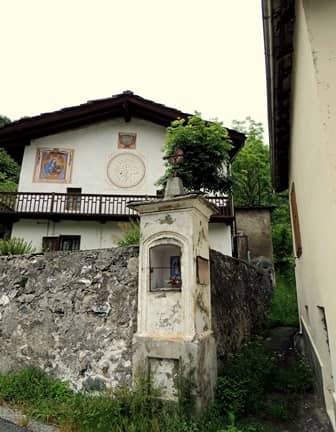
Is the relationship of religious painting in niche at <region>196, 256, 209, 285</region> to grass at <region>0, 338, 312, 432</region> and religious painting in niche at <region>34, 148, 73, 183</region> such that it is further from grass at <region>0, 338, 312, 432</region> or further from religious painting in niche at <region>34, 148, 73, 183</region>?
religious painting in niche at <region>34, 148, 73, 183</region>

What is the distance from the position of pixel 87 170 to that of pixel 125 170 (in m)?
1.74

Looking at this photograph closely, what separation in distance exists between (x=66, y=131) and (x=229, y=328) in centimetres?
1218

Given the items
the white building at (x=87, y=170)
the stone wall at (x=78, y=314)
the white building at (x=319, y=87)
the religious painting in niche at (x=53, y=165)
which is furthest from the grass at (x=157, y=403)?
the religious painting in niche at (x=53, y=165)

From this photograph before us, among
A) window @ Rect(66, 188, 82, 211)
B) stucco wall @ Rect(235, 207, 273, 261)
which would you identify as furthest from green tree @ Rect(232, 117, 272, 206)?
window @ Rect(66, 188, 82, 211)

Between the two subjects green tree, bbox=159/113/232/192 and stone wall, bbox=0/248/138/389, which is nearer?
stone wall, bbox=0/248/138/389

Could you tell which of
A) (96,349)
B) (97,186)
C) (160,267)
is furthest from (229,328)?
(97,186)

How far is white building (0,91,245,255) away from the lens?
11984mm

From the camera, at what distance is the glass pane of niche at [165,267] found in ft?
13.7

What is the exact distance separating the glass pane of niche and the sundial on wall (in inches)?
356

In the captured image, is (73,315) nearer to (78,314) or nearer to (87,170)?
(78,314)

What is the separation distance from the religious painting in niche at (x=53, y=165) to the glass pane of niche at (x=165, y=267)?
32.7 feet

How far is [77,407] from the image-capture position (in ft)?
12.2

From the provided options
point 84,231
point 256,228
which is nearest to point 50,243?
point 84,231

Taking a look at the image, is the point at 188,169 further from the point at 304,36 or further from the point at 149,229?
the point at 304,36
